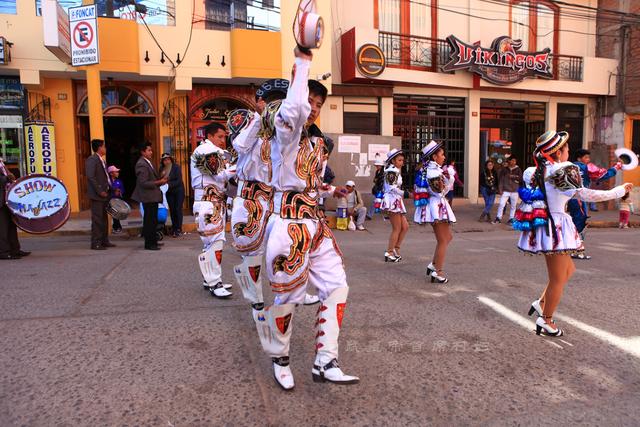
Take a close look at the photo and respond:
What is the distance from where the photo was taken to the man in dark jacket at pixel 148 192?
27.7 feet

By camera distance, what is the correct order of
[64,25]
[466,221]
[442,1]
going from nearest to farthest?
[64,25]
[466,221]
[442,1]

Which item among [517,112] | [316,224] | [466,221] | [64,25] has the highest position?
[64,25]

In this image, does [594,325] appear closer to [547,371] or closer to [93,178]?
[547,371]

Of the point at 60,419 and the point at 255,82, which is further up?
the point at 255,82

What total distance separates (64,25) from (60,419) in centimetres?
1014

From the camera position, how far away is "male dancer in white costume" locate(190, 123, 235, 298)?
16.6 ft

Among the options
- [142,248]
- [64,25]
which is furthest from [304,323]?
[64,25]

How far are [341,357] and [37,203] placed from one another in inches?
258

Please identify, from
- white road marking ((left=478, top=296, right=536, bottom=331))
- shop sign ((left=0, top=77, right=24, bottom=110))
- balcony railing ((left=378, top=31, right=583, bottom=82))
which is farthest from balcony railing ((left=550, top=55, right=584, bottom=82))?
shop sign ((left=0, top=77, right=24, bottom=110))

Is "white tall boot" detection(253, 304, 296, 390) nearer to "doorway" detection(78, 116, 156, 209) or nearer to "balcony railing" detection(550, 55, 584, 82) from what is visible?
"doorway" detection(78, 116, 156, 209)

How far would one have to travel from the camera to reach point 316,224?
3.08 m

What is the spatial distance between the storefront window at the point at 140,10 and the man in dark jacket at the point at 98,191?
5308mm

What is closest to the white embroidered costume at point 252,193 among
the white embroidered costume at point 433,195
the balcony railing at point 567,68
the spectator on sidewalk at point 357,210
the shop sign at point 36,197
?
the white embroidered costume at point 433,195

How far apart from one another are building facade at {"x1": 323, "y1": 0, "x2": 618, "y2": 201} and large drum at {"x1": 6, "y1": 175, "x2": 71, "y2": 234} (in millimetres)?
8757
